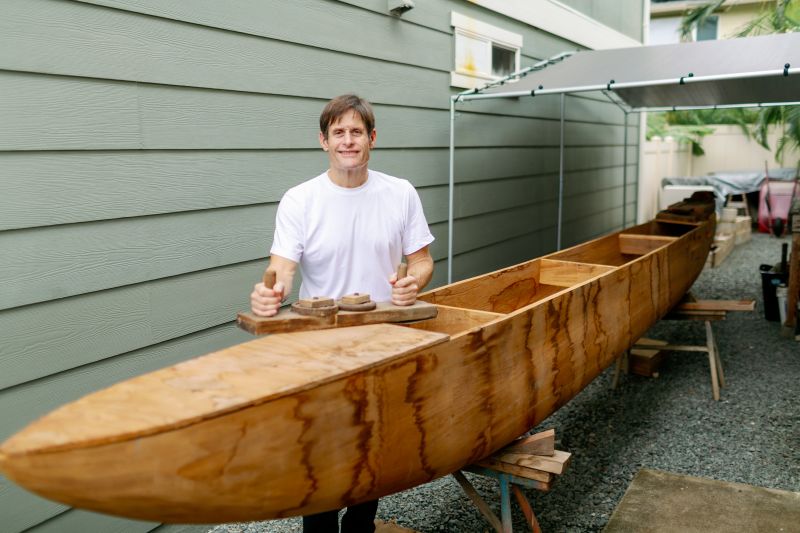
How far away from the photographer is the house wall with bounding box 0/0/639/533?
2.47 meters

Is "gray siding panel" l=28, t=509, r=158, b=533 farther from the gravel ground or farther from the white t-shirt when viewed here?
the white t-shirt

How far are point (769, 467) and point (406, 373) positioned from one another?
2768 mm

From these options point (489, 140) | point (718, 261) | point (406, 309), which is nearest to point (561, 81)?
point (489, 140)

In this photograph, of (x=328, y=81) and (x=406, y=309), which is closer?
(x=406, y=309)

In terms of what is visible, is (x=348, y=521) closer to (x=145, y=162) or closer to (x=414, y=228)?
(x=414, y=228)

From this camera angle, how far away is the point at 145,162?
286cm

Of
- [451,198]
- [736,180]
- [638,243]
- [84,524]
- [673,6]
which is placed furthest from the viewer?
[673,6]

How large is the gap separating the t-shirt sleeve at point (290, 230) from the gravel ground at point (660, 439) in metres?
1.57

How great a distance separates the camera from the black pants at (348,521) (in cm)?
228

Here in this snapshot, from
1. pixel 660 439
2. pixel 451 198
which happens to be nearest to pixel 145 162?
pixel 451 198

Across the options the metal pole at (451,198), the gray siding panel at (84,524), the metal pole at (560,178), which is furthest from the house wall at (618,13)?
the gray siding panel at (84,524)

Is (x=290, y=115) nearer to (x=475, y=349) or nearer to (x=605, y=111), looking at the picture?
(x=475, y=349)

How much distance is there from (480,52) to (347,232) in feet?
11.6

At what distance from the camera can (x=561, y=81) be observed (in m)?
4.92
